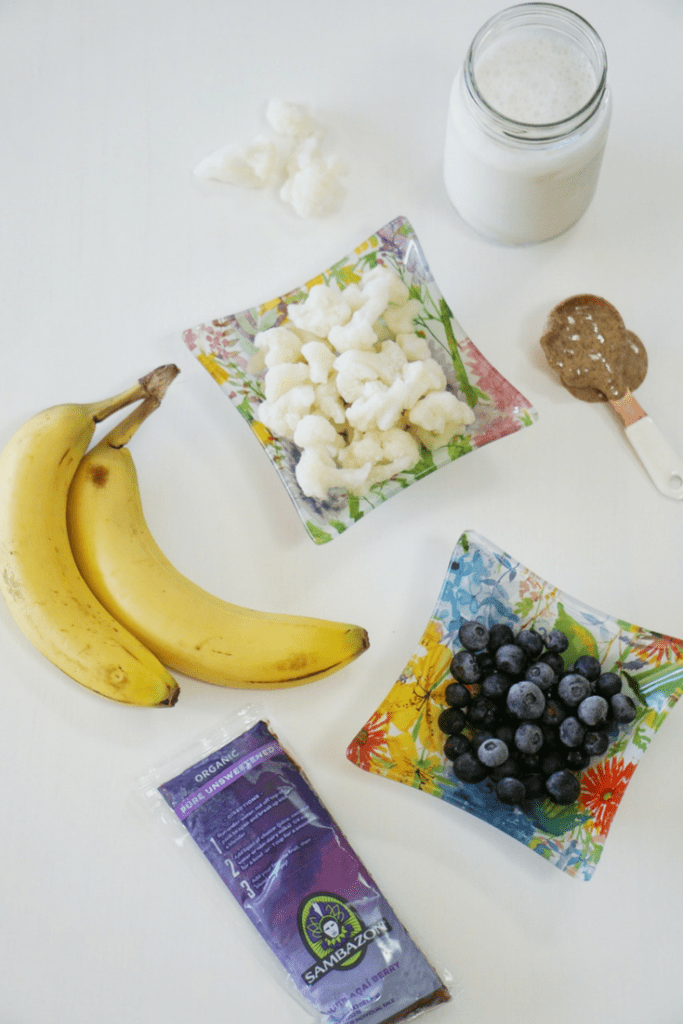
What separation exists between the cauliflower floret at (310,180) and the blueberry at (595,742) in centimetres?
77

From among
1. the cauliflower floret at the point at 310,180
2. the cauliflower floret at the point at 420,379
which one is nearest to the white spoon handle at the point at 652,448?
the cauliflower floret at the point at 420,379

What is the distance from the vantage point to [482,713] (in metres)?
0.97

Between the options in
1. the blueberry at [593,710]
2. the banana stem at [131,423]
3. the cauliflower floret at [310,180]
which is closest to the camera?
the blueberry at [593,710]

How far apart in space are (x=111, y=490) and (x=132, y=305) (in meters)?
0.30

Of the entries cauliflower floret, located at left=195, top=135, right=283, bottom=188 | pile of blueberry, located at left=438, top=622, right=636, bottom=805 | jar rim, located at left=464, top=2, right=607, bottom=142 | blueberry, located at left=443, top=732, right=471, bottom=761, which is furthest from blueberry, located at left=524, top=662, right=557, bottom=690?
cauliflower floret, located at left=195, top=135, right=283, bottom=188

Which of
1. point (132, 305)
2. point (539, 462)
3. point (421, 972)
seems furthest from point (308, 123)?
point (421, 972)

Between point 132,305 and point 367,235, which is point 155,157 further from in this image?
point 367,235

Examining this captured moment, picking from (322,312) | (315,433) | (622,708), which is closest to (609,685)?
(622,708)

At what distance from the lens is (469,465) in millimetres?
1135

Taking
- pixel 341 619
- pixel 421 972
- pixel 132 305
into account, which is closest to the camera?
pixel 421 972

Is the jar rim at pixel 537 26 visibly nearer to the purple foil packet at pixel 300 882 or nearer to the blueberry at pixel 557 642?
the blueberry at pixel 557 642

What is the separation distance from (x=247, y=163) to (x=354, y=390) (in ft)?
1.31

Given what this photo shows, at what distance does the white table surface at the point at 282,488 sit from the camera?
3.29ft

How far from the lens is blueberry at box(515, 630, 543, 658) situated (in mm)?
989
